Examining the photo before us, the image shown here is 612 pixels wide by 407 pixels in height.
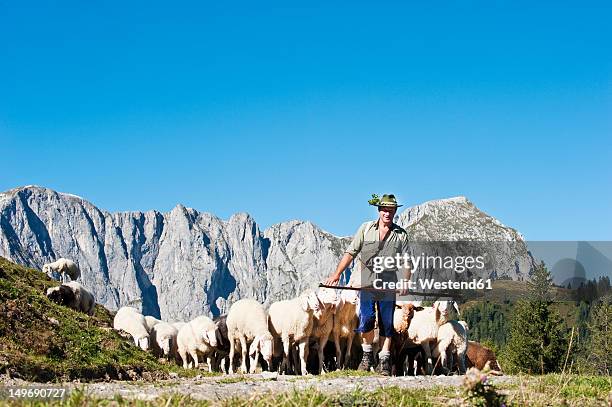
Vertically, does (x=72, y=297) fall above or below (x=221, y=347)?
above

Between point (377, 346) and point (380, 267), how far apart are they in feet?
21.0

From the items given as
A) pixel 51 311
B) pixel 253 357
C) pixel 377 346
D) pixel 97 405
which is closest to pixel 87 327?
pixel 51 311

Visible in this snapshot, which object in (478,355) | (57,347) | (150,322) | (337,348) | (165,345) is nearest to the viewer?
(57,347)

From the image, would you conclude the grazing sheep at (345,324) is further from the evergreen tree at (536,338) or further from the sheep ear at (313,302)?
the evergreen tree at (536,338)

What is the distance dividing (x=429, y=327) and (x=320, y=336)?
10.9 ft

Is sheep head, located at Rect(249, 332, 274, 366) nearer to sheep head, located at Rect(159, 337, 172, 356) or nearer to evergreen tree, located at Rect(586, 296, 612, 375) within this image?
sheep head, located at Rect(159, 337, 172, 356)

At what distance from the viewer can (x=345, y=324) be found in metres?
21.5

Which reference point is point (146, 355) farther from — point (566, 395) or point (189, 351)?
point (566, 395)

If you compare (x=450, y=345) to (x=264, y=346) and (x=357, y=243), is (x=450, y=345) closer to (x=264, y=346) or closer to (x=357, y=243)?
(x=264, y=346)

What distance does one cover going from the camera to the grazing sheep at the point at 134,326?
89.6 feet

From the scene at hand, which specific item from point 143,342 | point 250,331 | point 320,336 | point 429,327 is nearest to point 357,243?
point 429,327

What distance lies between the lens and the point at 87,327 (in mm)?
19281

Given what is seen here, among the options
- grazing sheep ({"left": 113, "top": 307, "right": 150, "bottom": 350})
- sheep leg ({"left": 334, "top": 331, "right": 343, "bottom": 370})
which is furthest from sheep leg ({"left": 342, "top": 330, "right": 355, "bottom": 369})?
grazing sheep ({"left": 113, "top": 307, "right": 150, "bottom": 350})

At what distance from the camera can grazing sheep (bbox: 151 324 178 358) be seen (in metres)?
27.6
